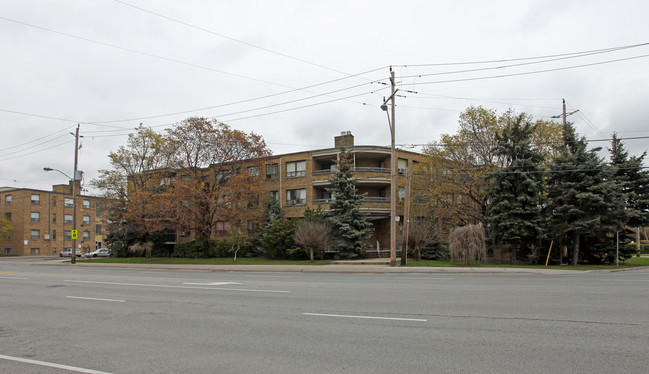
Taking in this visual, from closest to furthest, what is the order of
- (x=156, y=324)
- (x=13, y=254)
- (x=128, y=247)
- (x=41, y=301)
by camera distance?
(x=156, y=324), (x=41, y=301), (x=128, y=247), (x=13, y=254)

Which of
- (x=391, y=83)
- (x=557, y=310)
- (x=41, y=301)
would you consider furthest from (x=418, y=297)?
(x=391, y=83)

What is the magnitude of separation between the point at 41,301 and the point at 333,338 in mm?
9638

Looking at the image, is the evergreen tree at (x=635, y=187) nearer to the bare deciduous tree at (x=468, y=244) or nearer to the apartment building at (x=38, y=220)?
the bare deciduous tree at (x=468, y=244)

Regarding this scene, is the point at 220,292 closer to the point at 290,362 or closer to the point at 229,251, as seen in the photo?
the point at 290,362

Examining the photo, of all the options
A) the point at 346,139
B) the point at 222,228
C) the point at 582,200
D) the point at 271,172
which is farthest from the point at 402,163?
the point at 222,228

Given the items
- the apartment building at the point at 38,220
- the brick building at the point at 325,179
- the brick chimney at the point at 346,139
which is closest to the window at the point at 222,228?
the brick building at the point at 325,179

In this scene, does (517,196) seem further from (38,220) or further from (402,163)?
(38,220)

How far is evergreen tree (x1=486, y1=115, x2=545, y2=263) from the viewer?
28.2 meters

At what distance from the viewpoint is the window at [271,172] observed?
4419cm

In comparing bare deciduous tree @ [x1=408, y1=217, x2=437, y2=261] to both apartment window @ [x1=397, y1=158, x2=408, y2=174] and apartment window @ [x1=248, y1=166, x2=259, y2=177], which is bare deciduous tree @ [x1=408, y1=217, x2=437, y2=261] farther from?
apartment window @ [x1=248, y1=166, x2=259, y2=177]

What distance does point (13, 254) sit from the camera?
6669 cm

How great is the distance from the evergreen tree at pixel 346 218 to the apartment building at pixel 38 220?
4564 centimetres

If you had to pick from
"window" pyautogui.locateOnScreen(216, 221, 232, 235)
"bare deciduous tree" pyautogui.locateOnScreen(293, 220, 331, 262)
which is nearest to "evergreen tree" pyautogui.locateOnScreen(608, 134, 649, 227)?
"bare deciduous tree" pyautogui.locateOnScreen(293, 220, 331, 262)

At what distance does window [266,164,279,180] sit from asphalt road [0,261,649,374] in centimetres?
3206
